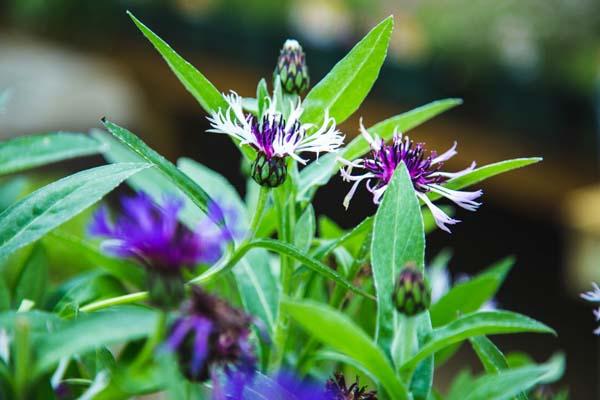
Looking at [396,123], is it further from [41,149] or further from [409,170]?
[41,149]

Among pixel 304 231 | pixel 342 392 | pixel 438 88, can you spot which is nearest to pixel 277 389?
pixel 342 392

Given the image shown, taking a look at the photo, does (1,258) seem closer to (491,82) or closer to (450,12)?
(491,82)

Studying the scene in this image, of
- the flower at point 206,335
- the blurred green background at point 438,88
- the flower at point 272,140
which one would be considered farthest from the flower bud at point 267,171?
the blurred green background at point 438,88

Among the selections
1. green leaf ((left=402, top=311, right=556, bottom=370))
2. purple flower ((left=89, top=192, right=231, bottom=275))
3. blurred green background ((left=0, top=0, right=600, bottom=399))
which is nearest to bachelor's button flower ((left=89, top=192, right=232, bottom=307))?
purple flower ((left=89, top=192, right=231, bottom=275))

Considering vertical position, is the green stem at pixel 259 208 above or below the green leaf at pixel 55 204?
above

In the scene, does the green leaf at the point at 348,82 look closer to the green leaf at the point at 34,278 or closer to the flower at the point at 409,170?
the flower at the point at 409,170

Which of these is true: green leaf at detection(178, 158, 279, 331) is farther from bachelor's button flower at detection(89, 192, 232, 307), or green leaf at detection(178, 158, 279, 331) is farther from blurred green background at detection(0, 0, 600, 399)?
blurred green background at detection(0, 0, 600, 399)

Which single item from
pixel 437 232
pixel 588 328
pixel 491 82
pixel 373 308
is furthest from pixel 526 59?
pixel 373 308
